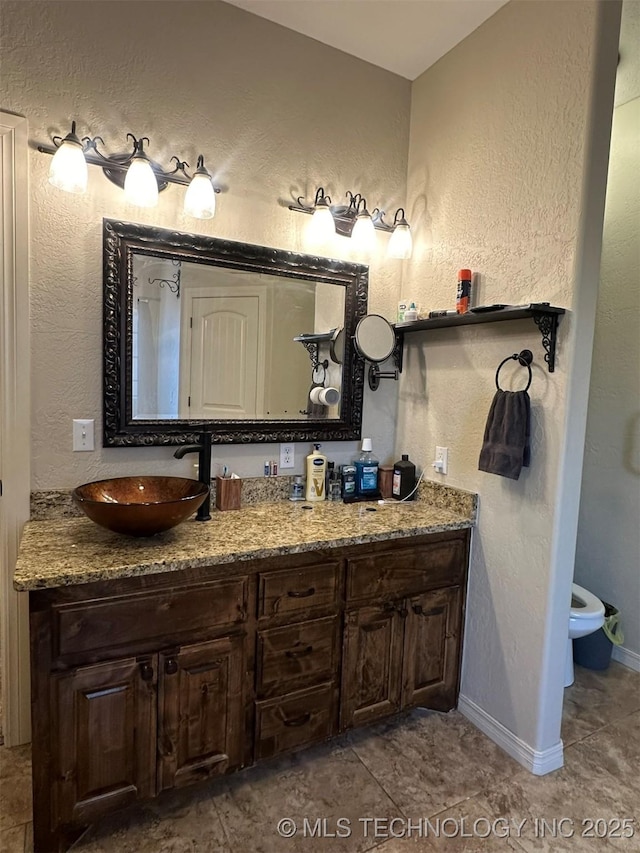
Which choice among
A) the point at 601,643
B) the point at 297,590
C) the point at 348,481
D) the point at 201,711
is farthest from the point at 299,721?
the point at 601,643

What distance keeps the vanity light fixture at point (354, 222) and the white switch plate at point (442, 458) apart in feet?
3.01

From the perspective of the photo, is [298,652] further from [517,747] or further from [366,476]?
[517,747]

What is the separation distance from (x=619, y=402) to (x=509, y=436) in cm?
125

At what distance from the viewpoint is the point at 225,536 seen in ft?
5.52

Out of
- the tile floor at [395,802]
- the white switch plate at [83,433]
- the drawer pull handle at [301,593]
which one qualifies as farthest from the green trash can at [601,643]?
the white switch plate at [83,433]

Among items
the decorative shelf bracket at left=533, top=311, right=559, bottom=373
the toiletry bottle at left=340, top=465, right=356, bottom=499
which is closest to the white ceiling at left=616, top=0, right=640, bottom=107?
the decorative shelf bracket at left=533, top=311, right=559, bottom=373

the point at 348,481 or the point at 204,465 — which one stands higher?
the point at 204,465

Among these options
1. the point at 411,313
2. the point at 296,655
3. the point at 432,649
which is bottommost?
the point at 432,649

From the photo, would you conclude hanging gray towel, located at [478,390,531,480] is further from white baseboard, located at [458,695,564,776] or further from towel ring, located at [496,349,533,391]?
white baseboard, located at [458,695,564,776]

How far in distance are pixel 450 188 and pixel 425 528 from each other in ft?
4.91

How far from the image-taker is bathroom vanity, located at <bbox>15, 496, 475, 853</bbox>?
54.3 inches

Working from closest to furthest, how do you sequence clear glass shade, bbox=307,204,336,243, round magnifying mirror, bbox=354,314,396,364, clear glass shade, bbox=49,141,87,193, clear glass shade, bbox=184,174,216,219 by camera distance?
clear glass shade, bbox=49,141,87,193, clear glass shade, bbox=184,174,216,219, clear glass shade, bbox=307,204,336,243, round magnifying mirror, bbox=354,314,396,364

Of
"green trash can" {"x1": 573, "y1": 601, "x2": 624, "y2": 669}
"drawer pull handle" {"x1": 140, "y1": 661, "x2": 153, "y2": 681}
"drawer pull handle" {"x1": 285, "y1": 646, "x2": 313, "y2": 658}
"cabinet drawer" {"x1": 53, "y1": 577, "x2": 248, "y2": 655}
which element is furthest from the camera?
"green trash can" {"x1": 573, "y1": 601, "x2": 624, "y2": 669}

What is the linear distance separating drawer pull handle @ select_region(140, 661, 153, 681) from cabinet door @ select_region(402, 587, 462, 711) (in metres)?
0.97
